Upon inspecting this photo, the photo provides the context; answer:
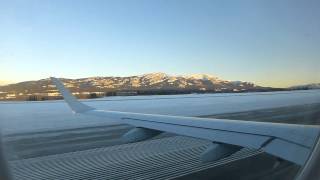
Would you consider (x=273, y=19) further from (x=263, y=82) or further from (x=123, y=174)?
(x=123, y=174)

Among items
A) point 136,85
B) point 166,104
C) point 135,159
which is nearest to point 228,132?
point 166,104

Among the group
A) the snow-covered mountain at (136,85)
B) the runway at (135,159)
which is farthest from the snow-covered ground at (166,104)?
the runway at (135,159)

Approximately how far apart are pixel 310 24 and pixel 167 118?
7.56 feet

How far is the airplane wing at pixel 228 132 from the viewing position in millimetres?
3664

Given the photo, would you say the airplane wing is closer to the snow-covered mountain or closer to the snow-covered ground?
the snow-covered ground

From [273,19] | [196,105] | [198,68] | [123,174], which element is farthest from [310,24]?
[123,174]

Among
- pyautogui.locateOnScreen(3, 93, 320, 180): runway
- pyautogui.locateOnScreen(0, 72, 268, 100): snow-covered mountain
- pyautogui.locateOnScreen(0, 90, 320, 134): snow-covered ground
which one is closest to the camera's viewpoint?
pyautogui.locateOnScreen(0, 72, 268, 100): snow-covered mountain

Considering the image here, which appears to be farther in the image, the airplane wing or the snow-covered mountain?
the airplane wing

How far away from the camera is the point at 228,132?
4.85 metres

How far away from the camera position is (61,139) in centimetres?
837

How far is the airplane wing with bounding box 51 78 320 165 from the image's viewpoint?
366cm

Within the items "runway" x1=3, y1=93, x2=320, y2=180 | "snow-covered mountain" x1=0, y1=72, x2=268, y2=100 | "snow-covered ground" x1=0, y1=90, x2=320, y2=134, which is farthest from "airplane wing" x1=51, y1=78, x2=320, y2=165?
"snow-covered mountain" x1=0, y1=72, x2=268, y2=100

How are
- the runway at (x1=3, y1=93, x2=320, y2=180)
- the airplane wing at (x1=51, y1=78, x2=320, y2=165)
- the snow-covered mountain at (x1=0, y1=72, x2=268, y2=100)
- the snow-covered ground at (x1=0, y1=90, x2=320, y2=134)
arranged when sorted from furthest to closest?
the runway at (x1=3, y1=93, x2=320, y2=180) < the airplane wing at (x1=51, y1=78, x2=320, y2=165) < the snow-covered ground at (x1=0, y1=90, x2=320, y2=134) < the snow-covered mountain at (x1=0, y1=72, x2=268, y2=100)

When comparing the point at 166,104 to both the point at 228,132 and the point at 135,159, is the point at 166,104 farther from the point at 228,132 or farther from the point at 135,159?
the point at 135,159
